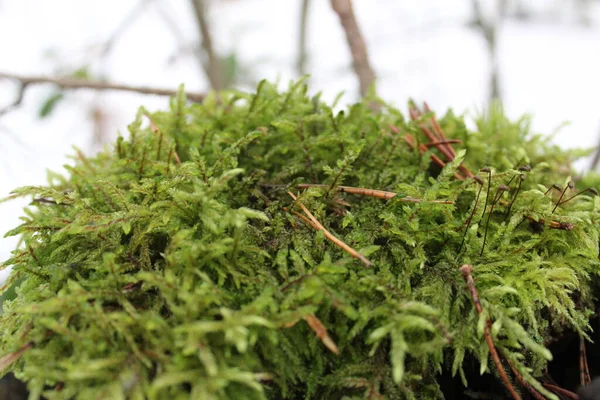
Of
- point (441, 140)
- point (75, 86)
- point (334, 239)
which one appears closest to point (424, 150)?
point (441, 140)

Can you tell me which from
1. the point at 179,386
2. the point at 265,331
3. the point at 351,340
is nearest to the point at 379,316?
the point at 351,340

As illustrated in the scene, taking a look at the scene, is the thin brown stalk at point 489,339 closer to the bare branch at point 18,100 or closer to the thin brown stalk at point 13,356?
the thin brown stalk at point 13,356

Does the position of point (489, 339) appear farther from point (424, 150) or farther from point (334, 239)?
point (424, 150)

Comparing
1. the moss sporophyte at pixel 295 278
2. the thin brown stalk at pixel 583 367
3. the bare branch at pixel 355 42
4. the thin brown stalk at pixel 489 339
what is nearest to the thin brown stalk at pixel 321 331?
the moss sporophyte at pixel 295 278

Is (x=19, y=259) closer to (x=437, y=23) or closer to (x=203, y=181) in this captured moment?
(x=203, y=181)

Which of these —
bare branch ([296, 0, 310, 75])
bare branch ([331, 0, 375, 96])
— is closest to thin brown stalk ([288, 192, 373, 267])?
bare branch ([331, 0, 375, 96])

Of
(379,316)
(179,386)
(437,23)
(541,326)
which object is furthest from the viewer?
(437,23)
